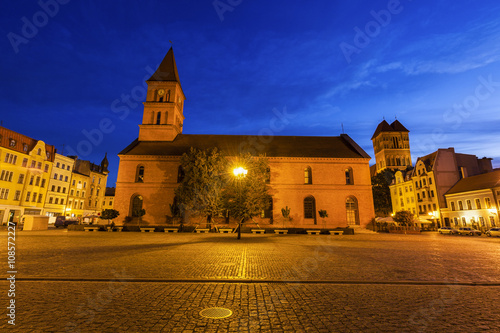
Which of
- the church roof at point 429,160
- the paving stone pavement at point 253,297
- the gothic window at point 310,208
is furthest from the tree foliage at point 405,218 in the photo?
the paving stone pavement at point 253,297

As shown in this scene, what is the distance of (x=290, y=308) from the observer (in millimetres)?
4891

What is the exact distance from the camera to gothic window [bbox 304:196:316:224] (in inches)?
1406

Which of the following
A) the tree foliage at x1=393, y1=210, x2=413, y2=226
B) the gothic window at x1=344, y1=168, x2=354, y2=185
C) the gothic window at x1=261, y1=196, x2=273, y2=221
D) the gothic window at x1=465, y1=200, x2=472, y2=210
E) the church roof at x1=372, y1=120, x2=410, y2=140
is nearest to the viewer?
the tree foliage at x1=393, y1=210, x2=413, y2=226

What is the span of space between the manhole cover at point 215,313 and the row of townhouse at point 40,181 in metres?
50.0

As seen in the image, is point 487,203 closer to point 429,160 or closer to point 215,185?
point 429,160

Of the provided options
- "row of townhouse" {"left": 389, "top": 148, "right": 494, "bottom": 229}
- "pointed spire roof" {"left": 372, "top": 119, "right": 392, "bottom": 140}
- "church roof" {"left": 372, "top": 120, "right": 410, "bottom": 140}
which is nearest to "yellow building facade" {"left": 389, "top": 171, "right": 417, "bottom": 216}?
"row of townhouse" {"left": 389, "top": 148, "right": 494, "bottom": 229}

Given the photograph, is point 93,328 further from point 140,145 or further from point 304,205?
point 140,145

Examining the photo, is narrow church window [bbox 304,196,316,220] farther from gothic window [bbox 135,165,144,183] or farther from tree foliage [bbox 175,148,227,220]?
gothic window [bbox 135,165,144,183]

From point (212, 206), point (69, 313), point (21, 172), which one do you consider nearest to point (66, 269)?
point (69, 313)

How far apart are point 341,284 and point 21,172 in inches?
2152

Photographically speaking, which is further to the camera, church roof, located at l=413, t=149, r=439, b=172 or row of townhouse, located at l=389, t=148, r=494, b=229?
church roof, located at l=413, t=149, r=439, b=172

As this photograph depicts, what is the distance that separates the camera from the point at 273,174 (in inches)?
1444

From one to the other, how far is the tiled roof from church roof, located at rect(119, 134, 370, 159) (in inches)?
757

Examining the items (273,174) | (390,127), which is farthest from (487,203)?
(390,127)
